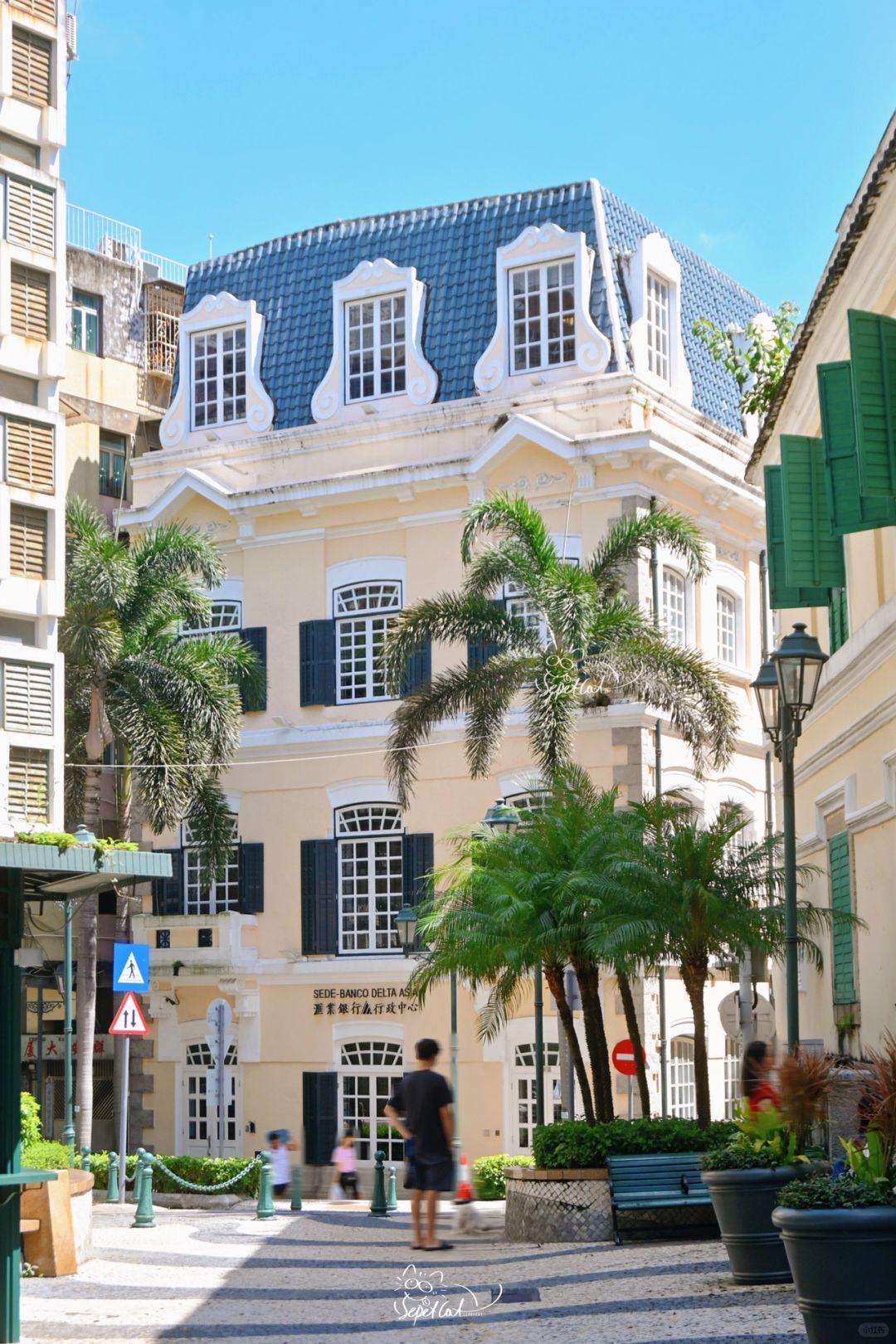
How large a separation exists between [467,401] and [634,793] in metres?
7.47

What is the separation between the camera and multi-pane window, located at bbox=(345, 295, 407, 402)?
36.6 meters

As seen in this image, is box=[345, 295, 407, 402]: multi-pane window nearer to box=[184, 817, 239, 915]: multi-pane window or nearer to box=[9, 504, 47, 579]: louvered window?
box=[184, 817, 239, 915]: multi-pane window

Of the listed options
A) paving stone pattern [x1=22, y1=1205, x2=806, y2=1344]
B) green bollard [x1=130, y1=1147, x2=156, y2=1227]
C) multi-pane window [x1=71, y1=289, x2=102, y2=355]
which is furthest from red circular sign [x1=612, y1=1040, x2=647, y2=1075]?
multi-pane window [x1=71, y1=289, x2=102, y2=355]

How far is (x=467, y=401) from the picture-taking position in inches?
1371

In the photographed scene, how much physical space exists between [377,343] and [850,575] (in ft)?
66.0

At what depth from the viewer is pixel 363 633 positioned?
35.7 meters

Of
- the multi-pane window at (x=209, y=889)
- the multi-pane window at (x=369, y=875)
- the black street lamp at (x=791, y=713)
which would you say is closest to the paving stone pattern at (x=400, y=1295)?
the black street lamp at (x=791, y=713)

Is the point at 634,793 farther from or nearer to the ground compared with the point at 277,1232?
farther from the ground

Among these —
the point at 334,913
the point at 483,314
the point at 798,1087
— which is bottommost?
the point at 798,1087

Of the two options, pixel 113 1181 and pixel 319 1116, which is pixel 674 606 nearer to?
pixel 319 1116

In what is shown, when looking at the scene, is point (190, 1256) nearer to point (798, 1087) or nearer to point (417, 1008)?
point (798, 1087)

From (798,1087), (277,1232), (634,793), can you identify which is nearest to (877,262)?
(798,1087)

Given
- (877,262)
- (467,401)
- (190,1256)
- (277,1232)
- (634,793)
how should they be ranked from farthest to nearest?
(467,401), (634,793), (277,1232), (190,1256), (877,262)

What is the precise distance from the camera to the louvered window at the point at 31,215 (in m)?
19.9
